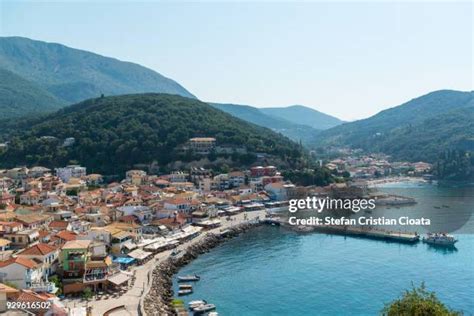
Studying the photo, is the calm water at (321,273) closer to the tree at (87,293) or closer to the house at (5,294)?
the tree at (87,293)

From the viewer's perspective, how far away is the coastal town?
70.7 ft

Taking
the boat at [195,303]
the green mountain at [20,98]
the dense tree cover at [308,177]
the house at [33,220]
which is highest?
the green mountain at [20,98]

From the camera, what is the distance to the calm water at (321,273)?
77.6 ft

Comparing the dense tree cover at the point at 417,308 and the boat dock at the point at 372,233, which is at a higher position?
the dense tree cover at the point at 417,308

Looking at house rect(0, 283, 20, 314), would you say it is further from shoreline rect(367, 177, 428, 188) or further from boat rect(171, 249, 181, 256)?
shoreline rect(367, 177, 428, 188)

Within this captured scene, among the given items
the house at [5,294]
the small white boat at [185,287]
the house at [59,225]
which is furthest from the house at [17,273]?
the house at [59,225]

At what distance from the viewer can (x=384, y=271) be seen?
28562mm

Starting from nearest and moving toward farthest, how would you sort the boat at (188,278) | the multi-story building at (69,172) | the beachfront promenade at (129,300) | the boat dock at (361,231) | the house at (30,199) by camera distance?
the beachfront promenade at (129,300)
the boat at (188,278)
the boat dock at (361,231)
the house at (30,199)
the multi-story building at (69,172)

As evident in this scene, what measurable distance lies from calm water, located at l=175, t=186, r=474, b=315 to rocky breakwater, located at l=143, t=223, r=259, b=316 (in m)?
0.66

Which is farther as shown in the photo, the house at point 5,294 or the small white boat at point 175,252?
the small white boat at point 175,252

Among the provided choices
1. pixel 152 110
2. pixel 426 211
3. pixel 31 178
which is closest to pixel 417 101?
pixel 152 110

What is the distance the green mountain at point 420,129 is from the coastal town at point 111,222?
4549cm

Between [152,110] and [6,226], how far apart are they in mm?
48175

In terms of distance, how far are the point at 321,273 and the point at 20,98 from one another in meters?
118
